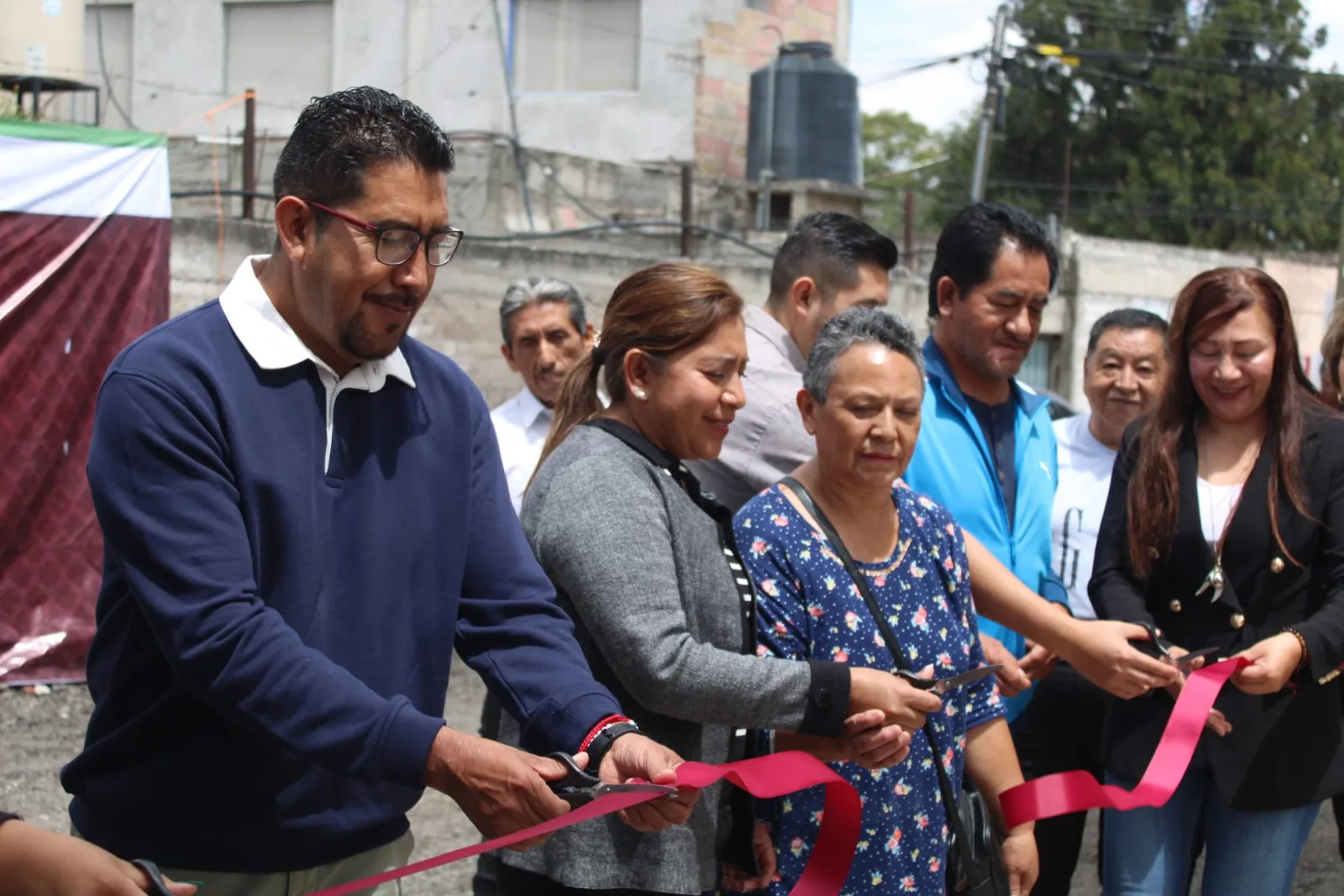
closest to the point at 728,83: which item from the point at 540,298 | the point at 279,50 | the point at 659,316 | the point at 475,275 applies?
the point at 279,50

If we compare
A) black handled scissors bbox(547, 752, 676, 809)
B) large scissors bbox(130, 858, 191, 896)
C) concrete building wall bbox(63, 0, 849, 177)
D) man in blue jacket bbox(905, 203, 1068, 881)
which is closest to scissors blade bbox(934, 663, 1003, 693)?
man in blue jacket bbox(905, 203, 1068, 881)

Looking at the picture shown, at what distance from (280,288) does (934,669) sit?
161cm

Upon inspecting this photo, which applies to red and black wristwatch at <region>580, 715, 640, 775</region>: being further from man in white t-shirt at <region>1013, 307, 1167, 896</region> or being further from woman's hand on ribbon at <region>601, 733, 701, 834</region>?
man in white t-shirt at <region>1013, 307, 1167, 896</region>

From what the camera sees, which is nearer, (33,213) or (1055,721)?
(1055,721)

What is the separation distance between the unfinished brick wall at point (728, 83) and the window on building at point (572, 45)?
1.20 metres

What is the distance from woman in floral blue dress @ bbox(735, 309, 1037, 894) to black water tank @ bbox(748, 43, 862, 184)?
50.3ft

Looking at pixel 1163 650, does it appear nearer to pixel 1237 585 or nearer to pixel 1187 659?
pixel 1187 659

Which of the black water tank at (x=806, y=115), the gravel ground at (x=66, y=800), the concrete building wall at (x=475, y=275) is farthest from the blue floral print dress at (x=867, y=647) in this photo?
the black water tank at (x=806, y=115)

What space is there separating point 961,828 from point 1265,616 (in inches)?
39.3

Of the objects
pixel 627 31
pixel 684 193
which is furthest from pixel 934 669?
pixel 627 31

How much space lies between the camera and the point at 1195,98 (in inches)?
1565

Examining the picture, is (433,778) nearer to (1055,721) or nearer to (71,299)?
(1055,721)

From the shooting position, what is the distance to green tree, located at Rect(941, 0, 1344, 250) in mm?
38406

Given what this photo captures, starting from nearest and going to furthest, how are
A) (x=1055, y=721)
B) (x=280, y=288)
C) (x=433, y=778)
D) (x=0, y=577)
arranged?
(x=433, y=778) → (x=280, y=288) → (x=1055, y=721) → (x=0, y=577)
